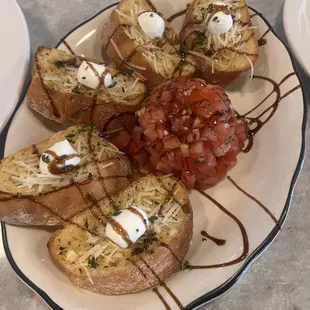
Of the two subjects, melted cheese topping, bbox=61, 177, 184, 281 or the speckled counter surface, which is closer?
melted cheese topping, bbox=61, 177, 184, 281

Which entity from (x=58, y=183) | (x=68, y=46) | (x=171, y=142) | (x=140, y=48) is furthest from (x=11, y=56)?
(x=171, y=142)

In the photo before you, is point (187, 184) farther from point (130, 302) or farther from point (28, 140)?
point (28, 140)

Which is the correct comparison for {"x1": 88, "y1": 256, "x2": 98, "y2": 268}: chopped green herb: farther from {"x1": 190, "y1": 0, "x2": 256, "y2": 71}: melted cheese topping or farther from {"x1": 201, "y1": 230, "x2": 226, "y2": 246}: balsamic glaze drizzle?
{"x1": 190, "y1": 0, "x2": 256, "y2": 71}: melted cheese topping

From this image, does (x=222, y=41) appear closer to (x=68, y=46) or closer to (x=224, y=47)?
(x=224, y=47)

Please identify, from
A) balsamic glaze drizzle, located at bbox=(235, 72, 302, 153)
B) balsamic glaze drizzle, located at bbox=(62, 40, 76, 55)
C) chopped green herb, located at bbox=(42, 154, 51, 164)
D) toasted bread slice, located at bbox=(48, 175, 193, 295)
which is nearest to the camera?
toasted bread slice, located at bbox=(48, 175, 193, 295)

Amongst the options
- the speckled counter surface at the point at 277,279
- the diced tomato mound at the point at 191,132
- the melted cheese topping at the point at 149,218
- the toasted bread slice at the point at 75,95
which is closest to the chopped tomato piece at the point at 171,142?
the diced tomato mound at the point at 191,132

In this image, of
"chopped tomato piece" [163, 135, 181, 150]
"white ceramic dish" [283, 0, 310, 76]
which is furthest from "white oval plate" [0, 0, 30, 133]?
"white ceramic dish" [283, 0, 310, 76]
